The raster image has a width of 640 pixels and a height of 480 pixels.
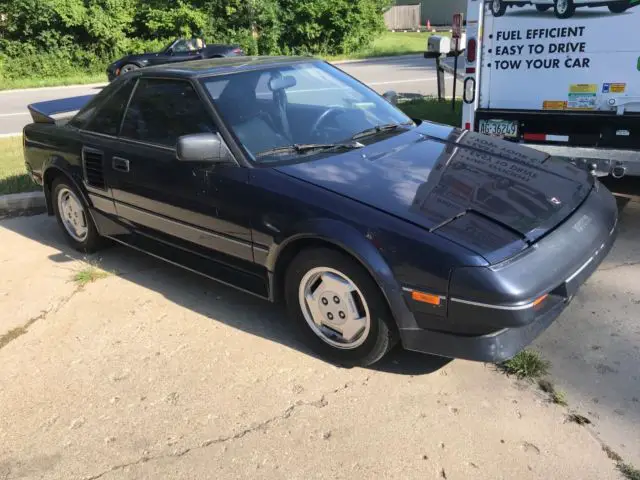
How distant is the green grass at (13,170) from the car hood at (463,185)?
451 centimetres

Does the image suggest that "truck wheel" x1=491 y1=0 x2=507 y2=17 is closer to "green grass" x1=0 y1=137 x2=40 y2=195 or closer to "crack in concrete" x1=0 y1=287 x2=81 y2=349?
"crack in concrete" x1=0 y1=287 x2=81 y2=349

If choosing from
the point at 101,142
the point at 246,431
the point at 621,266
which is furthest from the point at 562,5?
the point at 246,431

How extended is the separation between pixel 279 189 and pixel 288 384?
41.4 inches

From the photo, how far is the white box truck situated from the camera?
5.17 meters

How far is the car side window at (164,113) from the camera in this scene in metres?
3.81

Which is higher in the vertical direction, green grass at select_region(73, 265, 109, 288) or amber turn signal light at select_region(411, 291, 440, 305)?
amber turn signal light at select_region(411, 291, 440, 305)

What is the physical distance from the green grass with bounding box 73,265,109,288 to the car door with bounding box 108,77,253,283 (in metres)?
0.59

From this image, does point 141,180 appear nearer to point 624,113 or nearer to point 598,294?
point 598,294

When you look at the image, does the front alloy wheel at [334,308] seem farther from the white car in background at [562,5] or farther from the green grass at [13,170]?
the green grass at [13,170]

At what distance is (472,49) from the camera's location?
5828mm

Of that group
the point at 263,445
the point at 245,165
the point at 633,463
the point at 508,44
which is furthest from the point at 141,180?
the point at 508,44

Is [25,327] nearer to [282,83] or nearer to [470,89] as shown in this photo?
[282,83]

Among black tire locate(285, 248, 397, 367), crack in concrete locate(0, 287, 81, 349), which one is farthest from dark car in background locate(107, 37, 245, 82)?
black tire locate(285, 248, 397, 367)

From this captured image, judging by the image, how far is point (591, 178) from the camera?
148 inches
